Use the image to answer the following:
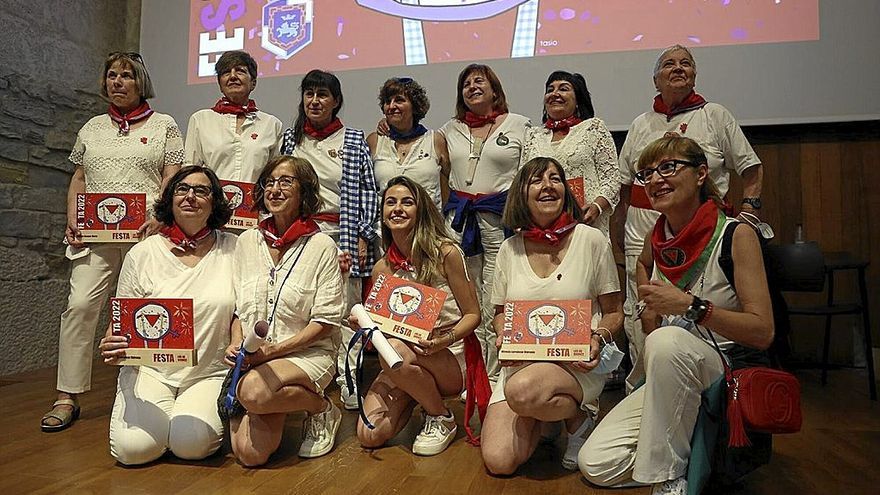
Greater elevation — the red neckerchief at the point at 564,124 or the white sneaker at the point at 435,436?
the red neckerchief at the point at 564,124

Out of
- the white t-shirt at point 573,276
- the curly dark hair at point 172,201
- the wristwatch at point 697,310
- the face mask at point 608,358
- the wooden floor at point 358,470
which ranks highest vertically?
the curly dark hair at point 172,201

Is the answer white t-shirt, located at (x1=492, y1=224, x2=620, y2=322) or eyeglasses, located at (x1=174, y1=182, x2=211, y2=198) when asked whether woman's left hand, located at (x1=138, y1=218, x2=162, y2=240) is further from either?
white t-shirt, located at (x1=492, y1=224, x2=620, y2=322)

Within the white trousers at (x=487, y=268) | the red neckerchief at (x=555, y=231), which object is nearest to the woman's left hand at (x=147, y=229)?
the white trousers at (x=487, y=268)

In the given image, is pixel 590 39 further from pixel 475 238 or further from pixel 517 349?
pixel 517 349

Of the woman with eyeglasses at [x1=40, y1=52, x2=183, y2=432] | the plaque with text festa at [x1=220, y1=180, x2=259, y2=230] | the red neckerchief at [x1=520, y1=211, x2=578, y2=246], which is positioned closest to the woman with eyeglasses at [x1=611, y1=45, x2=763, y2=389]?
the red neckerchief at [x1=520, y1=211, x2=578, y2=246]

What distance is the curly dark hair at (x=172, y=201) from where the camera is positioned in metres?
2.48

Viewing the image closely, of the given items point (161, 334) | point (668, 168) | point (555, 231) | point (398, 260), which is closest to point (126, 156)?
point (161, 334)

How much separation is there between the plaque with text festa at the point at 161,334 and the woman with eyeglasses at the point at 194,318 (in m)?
0.07

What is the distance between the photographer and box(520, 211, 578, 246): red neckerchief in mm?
2322

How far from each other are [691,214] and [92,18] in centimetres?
472

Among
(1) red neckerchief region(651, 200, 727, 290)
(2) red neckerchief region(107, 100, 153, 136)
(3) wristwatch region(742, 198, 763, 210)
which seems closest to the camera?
(1) red neckerchief region(651, 200, 727, 290)

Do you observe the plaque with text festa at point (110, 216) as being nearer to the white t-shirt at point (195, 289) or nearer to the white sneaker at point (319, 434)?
the white t-shirt at point (195, 289)

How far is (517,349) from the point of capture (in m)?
2.13

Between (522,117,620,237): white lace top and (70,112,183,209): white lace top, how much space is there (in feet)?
5.65
